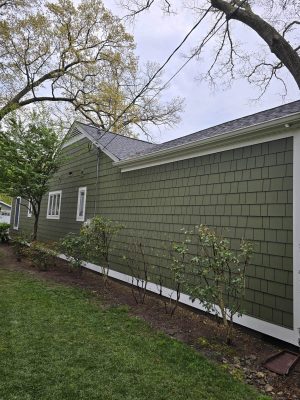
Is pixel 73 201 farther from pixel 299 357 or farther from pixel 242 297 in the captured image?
pixel 299 357

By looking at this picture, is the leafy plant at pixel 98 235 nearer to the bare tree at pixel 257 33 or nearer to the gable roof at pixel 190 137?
the gable roof at pixel 190 137

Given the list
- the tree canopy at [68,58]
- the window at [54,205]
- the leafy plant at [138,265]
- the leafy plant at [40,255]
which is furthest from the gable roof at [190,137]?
the tree canopy at [68,58]

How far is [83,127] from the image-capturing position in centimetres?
1159

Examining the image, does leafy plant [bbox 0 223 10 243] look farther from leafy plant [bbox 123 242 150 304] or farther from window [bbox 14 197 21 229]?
leafy plant [bbox 123 242 150 304]

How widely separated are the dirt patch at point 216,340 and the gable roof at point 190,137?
3.00 m

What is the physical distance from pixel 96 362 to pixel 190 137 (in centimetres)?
531

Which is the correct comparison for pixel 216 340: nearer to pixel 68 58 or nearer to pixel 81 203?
pixel 81 203

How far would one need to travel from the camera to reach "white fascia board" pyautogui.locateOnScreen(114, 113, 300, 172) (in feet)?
15.2

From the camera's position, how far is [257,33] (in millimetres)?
6934

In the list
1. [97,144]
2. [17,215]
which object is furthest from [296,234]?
[17,215]

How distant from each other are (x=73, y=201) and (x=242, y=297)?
25.5 ft

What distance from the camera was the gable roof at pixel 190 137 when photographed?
488cm

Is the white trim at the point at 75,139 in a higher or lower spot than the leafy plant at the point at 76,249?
higher

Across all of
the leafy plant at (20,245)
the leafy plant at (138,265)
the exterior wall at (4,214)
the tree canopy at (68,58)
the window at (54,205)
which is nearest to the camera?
the leafy plant at (138,265)
